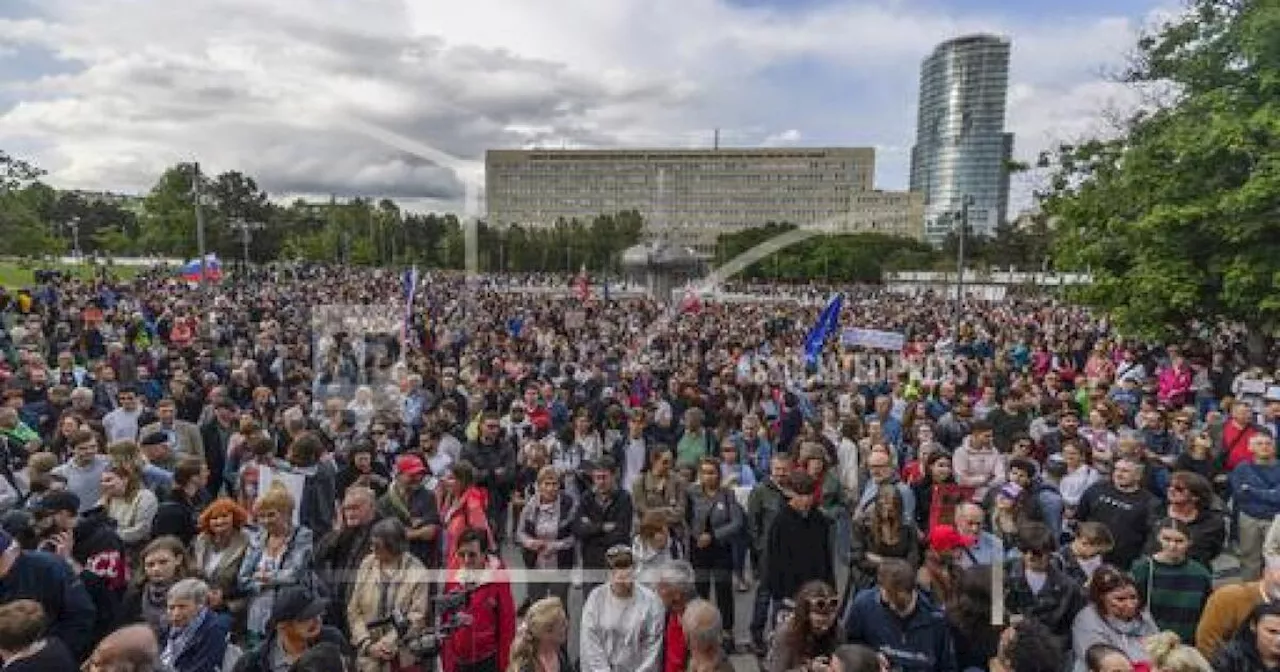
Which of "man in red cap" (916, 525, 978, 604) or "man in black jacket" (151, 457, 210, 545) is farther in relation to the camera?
"man in black jacket" (151, 457, 210, 545)

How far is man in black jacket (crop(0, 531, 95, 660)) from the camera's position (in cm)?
354

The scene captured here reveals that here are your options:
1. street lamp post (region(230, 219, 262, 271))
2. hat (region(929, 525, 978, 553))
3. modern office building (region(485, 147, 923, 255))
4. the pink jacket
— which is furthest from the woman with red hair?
modern office building (region(485, 147, 923, 255))

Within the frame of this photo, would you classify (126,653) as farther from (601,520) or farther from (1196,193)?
(1196,193)

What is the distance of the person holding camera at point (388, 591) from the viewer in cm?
381

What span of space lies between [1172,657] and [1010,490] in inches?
104

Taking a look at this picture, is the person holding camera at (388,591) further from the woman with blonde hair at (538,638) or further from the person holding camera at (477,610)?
the woman with blonde hair at (538,638)

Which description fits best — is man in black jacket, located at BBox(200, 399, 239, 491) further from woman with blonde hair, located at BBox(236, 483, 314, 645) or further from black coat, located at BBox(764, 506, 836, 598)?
black coat, located at BBox(764, 506, 836, 598)

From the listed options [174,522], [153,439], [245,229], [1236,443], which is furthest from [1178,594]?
[245,229]

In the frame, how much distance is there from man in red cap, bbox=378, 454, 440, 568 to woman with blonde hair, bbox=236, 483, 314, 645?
0.98 metres

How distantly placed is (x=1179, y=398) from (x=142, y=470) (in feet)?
42.0

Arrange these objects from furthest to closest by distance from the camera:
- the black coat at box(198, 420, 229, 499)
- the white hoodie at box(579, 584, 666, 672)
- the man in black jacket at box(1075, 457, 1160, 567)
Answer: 1. the black coat at box(198, 420, 229, 499)
2. the man in black jacket at box(1075, 457, 1160, 567)
3. the white hoodie at box(579, 584, 666, 672)

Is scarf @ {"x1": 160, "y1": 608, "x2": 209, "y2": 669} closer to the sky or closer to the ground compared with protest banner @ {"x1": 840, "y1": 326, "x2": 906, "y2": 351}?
closer to the ground

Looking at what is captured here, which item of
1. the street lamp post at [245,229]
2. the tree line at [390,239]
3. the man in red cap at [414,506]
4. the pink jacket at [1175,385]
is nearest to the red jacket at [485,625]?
the man in red cap at [414,506]

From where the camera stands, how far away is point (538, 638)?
334 centimetres
